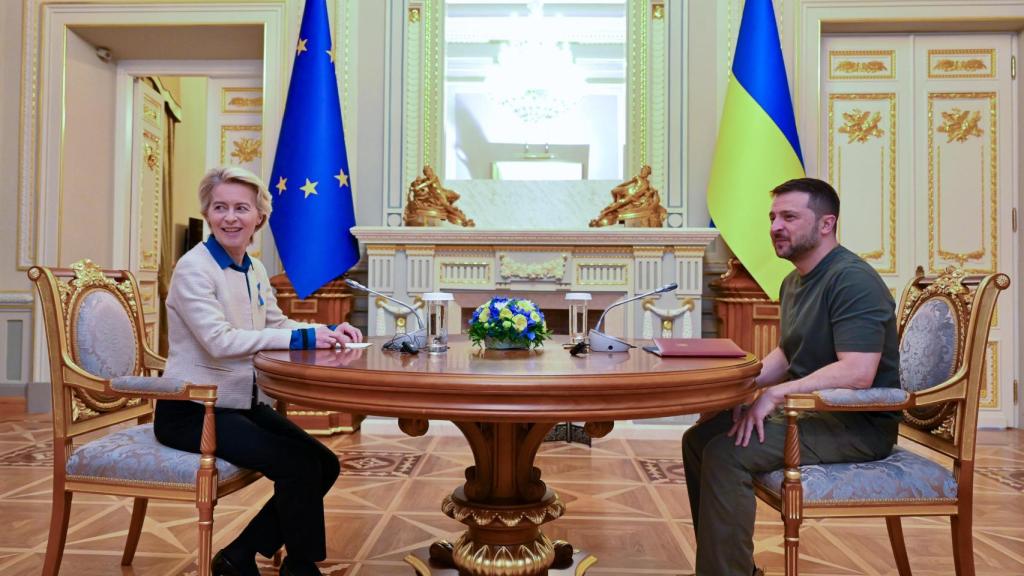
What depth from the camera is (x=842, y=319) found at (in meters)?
1.73

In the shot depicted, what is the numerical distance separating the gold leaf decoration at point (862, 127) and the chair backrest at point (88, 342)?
4.30 metres

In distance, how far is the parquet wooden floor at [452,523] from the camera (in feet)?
7.45

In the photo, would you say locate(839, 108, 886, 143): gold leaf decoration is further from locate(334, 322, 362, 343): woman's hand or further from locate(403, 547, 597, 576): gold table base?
locate(334, 322, 362, 343): woman's hand

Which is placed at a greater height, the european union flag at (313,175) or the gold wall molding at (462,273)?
the european union flag at (313,175)

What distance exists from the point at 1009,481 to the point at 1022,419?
1598mm

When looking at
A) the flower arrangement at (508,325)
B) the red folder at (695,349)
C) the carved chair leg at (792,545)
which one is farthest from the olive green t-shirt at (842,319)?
the flower arrangement at (508,325)

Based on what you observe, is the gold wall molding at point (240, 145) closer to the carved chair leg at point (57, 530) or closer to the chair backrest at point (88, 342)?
the chair backrest at point (88, 342)

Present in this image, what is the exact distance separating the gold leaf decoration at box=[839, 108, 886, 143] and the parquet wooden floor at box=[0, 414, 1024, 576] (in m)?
2.12

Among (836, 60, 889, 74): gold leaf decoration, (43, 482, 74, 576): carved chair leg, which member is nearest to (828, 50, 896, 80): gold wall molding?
(836, 60, 889, 74): gold leaf decoration

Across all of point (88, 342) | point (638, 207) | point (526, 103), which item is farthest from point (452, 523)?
point (526, 103)

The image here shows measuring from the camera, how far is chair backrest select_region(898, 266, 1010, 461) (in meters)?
1.73

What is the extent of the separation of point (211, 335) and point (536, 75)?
11.3ft

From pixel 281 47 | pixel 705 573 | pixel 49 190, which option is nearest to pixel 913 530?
pixel 705 573

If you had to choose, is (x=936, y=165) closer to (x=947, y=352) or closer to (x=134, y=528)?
(x=947, y=352)
